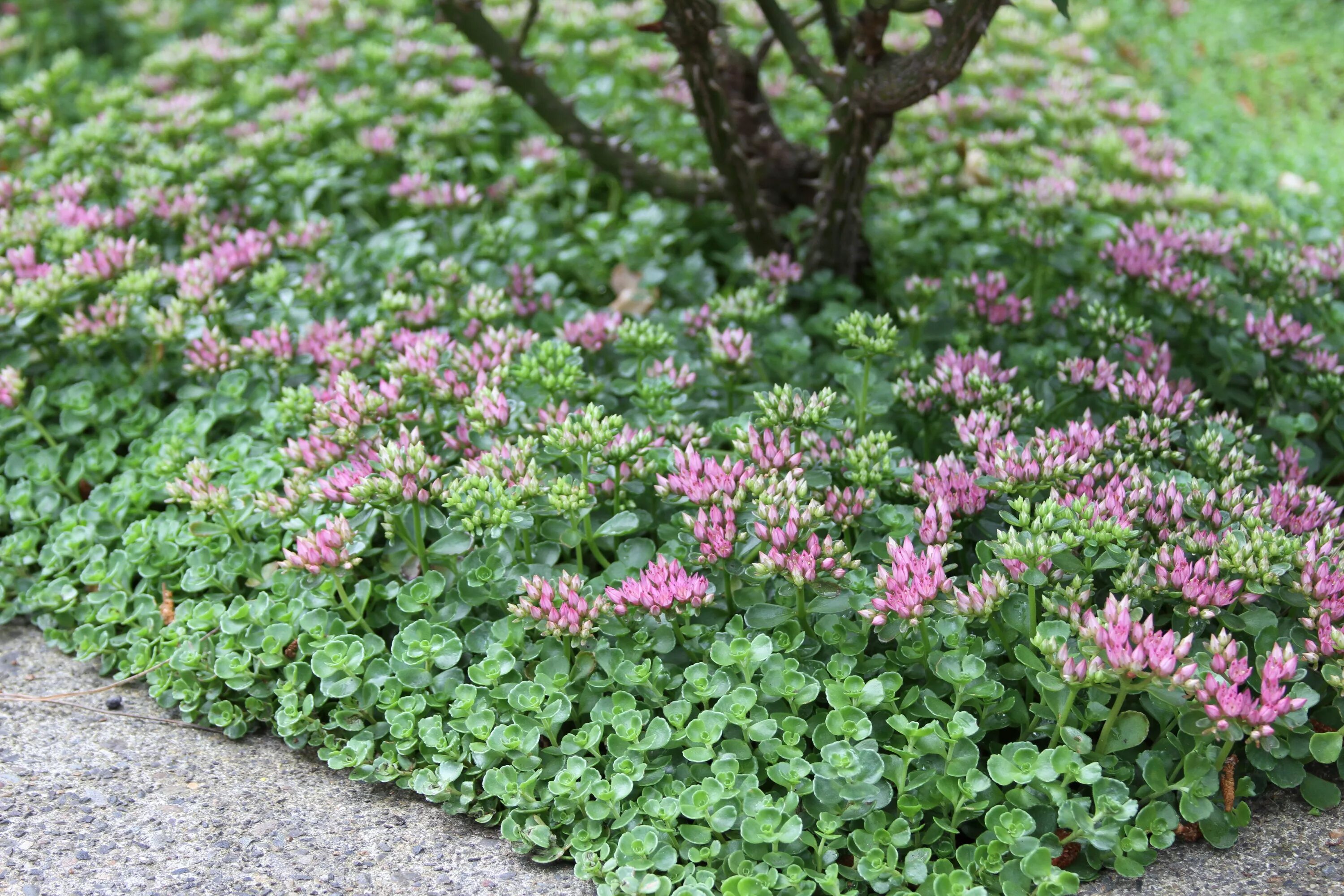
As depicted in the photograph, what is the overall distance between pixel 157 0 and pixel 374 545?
5262 millimetres

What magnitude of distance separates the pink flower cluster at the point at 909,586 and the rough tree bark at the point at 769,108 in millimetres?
1667

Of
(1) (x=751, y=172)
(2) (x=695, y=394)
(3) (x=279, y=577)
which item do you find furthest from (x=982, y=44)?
(3) (x=279, y=577)

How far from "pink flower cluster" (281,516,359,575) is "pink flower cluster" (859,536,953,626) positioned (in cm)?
120

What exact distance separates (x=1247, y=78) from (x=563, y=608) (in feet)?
20.8

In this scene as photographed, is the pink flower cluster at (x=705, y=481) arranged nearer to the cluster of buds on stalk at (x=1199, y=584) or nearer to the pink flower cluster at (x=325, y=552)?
the pink flower cluster at (x=325, y=552)

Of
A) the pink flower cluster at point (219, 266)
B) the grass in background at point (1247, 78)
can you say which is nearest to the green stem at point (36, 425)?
the pink flower cluster at point (219, 266)

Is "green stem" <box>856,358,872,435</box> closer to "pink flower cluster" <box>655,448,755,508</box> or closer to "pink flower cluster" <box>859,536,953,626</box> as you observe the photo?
"pink flower cluster" <box>655,448,755,508</box>

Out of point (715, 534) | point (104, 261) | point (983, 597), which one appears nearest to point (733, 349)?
point (715, 534)

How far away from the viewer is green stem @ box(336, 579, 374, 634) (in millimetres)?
2744

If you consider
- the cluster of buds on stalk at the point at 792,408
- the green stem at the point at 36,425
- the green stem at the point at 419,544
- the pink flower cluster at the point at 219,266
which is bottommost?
the green stem at the point at 36,425

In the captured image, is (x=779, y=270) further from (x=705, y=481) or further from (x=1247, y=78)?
(x=1247, y=78)

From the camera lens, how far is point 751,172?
4.04 meters

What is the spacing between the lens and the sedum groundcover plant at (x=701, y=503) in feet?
7.62

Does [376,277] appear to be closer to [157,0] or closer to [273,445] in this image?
[273,445]
